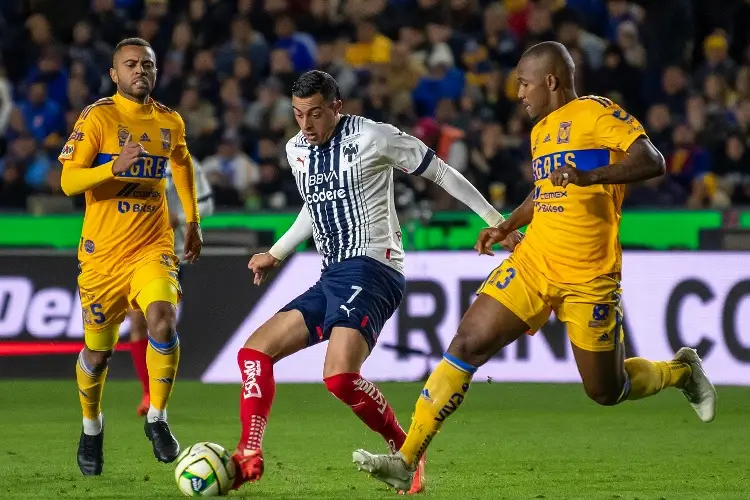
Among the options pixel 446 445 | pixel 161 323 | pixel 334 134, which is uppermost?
pixel 334 134

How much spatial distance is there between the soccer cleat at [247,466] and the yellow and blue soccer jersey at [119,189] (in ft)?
5.82

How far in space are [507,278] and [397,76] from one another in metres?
9.73

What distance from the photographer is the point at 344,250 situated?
6930mm

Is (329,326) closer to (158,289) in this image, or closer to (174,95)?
(158,289)

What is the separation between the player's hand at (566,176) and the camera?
606 centimetres

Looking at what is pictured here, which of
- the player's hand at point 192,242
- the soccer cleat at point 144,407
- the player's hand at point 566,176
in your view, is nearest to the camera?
the player's hand at point 566,176

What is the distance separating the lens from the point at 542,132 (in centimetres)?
673

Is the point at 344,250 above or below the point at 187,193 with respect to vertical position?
below

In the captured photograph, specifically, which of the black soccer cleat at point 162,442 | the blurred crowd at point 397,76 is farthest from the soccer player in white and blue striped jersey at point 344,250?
the blurred crowd at point 397,76

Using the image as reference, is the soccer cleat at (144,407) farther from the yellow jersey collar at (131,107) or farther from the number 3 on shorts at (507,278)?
the number 3 on shorts at (507,278)

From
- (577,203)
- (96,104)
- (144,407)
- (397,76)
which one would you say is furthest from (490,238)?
(397,76)

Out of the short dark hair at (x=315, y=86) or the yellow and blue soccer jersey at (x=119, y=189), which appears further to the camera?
the yellow and blue soccer jersey at (x=119, y=189)

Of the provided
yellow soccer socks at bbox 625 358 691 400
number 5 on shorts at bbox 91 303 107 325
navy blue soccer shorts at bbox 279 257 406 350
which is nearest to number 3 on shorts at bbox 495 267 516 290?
navy blue soccer shorts at bbox 279 257 406 350

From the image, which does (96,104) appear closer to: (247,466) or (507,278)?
(247,466)
